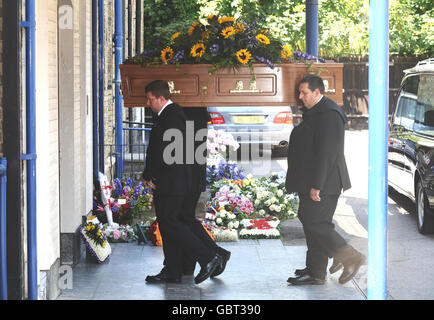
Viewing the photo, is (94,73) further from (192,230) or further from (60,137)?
(192,230)

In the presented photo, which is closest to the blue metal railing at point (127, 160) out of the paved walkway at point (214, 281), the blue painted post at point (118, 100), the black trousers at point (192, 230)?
the blue painted post at point (118, 100)

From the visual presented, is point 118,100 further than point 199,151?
Yes

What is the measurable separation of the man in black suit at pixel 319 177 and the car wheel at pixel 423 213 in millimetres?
2791

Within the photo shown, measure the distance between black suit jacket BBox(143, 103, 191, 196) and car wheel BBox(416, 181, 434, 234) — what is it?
3712mm

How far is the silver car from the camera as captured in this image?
17.4 metres

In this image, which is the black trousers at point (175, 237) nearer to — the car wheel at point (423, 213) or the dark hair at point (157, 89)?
the dark hair at point (157, 89)

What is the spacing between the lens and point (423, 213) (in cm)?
1003

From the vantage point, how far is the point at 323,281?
7.44 metres

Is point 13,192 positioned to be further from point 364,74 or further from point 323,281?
point 364,74

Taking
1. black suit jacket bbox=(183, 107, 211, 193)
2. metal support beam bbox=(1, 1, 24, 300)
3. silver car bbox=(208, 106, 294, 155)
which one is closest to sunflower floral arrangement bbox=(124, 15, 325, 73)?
black suit jacket bbox=(183, 107, 211, 193)

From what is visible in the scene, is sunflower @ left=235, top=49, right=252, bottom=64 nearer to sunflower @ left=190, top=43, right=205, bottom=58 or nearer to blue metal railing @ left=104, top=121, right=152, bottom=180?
sunflower @ left=190, top=43, right=205, bottom=58

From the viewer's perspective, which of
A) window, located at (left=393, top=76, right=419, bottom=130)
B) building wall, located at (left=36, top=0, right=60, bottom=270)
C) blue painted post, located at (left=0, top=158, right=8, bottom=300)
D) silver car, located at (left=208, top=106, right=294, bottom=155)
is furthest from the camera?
silver car, located at (left=208, top=106, right=294, bottom=155)

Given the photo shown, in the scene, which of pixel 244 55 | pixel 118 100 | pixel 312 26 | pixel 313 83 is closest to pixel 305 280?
pixel 313 83

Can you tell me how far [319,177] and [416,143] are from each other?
140 inches
